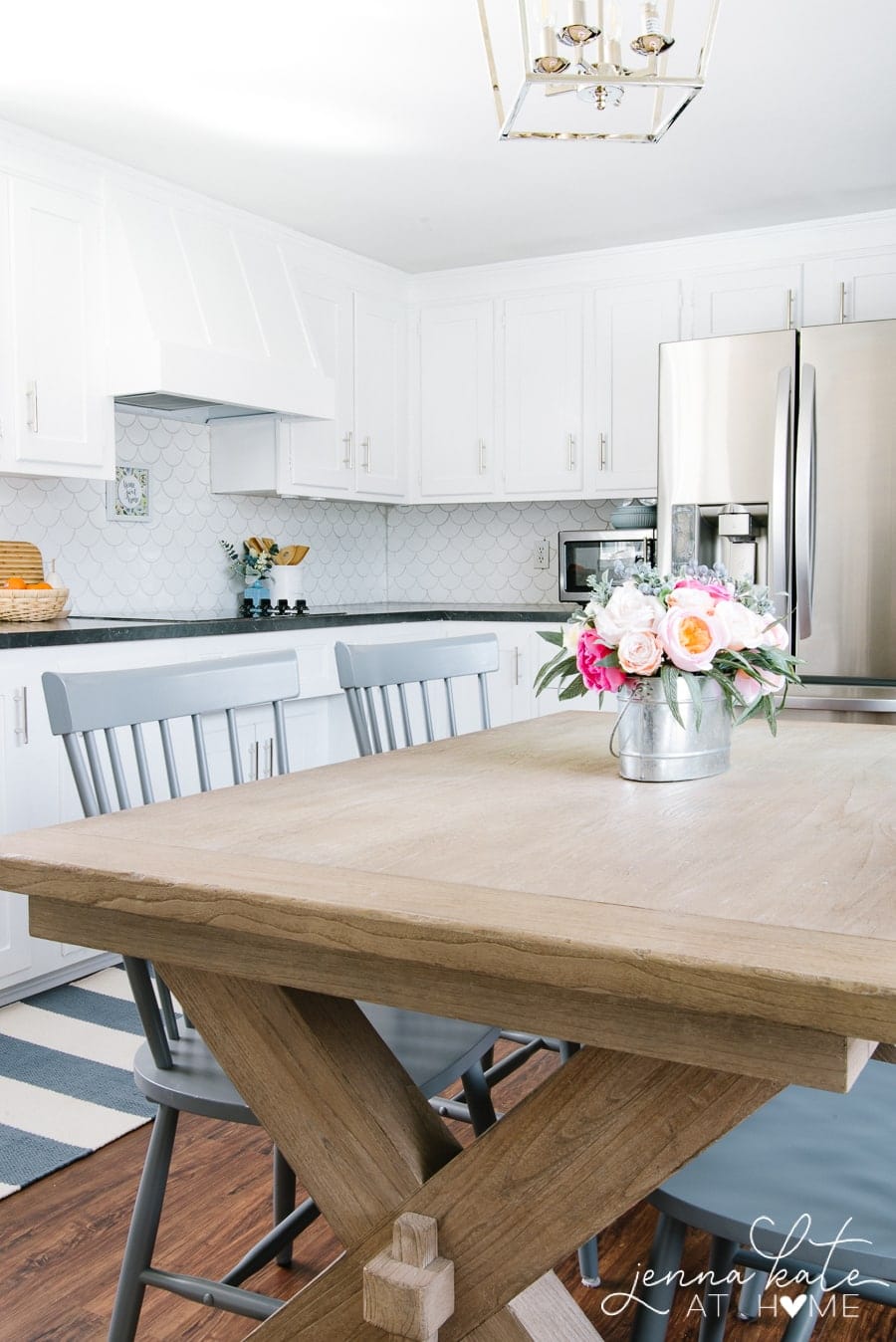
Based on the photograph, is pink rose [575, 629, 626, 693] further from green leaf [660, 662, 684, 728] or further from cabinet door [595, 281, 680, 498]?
cabinet door [595, 281, 680, 498]

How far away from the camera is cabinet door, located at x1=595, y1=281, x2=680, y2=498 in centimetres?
455

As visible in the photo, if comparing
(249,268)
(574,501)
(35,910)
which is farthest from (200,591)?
(35,910)

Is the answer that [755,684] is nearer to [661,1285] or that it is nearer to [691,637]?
[691,637]

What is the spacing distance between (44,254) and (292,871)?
2.94 meters

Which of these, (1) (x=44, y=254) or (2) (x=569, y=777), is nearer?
(2) (x=569, y=777)

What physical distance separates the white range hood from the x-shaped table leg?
2.84 metres

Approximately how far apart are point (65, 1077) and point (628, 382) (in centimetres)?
327

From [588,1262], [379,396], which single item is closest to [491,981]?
[588,1262]

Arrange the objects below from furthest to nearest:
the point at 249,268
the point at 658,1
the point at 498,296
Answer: the point at 498,296, the point at 249,268, the point at 658,1

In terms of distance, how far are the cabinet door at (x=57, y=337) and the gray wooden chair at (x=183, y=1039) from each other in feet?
6.32

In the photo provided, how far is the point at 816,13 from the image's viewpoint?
2729 mm

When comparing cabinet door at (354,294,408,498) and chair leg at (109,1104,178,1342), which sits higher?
cabinet door at (354,294,408,498)

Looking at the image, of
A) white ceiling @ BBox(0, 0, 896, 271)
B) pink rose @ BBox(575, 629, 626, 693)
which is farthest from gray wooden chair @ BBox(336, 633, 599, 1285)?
white ceiling @ BBox(0, 0, 896, 271)

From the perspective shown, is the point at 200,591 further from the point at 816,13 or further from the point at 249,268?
the point at 816,13
